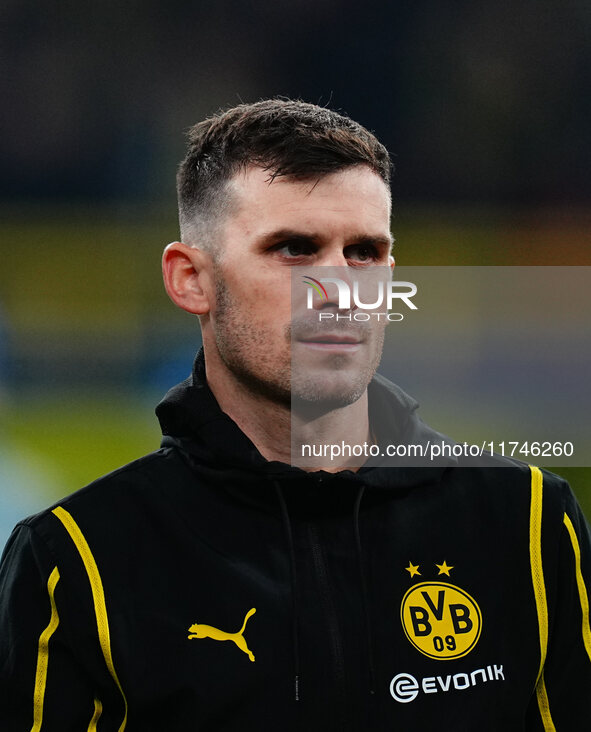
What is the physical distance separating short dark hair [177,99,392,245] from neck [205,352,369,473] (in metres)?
0.23

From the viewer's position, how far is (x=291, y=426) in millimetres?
1229

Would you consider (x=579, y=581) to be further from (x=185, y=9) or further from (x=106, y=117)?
(x=185, y=9)

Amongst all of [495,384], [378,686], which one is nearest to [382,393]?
[378,686]

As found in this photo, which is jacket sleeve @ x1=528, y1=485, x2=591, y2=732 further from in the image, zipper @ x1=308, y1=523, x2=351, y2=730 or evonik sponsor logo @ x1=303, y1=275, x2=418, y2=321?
evonik sponsor logo @ x1=303, y1=275, x2=418, y2=321

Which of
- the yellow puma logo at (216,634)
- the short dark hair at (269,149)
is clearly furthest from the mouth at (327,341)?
the yellow puma logo at (216,634)

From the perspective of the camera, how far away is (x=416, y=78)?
5.08 metres

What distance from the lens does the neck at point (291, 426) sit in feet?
4.02

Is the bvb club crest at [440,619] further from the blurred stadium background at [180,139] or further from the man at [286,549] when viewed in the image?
the blurred stadium background at [180,139]

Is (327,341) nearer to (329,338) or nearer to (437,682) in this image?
(329,338)

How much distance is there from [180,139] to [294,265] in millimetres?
3897

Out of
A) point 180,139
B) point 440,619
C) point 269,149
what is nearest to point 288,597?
point 440,619

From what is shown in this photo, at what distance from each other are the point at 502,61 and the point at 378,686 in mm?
4688

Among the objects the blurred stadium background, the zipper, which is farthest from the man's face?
the blurred stadium background

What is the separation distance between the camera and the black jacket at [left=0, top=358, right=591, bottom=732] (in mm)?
1084
